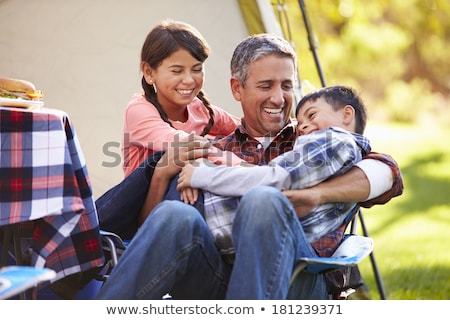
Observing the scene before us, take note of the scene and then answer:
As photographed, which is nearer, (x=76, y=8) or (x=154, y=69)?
(x=154, y=69)

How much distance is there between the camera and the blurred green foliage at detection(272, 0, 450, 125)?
403 inches

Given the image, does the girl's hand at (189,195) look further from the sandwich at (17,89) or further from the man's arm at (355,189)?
the sandwich at (17,89)

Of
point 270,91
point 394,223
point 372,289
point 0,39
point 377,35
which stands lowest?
point 394,223

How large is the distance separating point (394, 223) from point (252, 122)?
15.8 ft

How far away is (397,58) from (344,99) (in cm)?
851

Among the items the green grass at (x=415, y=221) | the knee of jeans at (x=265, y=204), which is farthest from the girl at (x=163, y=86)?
the green grass at (x=415, y=221)

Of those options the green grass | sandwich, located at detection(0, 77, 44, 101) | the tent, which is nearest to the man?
sandwich, located at detection(0, 77, 44, 101)

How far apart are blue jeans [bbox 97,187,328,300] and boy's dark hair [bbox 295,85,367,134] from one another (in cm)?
52

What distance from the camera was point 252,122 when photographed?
2.70m

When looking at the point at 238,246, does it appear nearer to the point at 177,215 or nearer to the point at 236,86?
the point at 177,215

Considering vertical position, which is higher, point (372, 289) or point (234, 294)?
point (234, 294)

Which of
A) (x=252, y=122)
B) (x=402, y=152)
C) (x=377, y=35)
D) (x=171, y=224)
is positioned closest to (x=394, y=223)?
(x=402, y=152)

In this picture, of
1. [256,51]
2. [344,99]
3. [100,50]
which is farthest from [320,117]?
[100,50]
